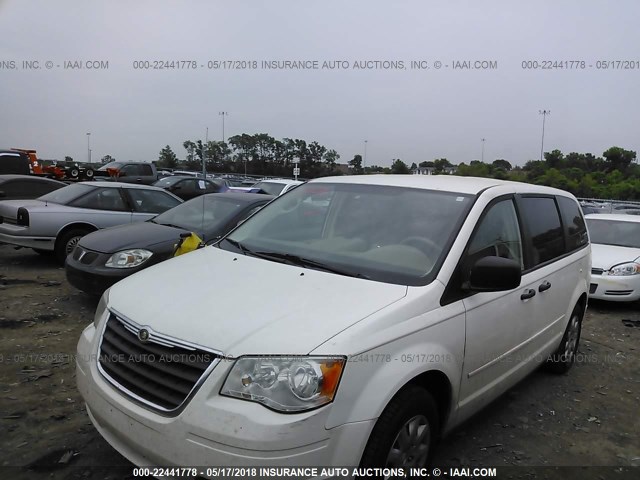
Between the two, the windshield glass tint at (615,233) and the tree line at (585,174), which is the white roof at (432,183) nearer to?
the windshield glass tint at (615,233)

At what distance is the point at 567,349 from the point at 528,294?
1.57 m

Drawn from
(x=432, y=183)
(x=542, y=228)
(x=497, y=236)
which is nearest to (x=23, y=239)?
(x=432, y=183)

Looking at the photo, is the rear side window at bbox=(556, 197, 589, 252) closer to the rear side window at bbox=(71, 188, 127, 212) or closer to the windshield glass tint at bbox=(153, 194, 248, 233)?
the windshield glass tint at bbox=(153, 194, 248, 233)

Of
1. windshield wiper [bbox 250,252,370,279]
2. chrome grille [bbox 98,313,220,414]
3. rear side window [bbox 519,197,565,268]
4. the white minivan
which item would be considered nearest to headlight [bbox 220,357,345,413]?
the white minivan

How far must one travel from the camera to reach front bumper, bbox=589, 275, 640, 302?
693cm

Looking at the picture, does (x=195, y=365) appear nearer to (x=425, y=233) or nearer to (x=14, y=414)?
(x=425, y=233)

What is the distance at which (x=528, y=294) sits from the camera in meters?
3.32

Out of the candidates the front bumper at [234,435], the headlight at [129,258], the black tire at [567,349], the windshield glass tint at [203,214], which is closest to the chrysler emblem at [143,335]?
the front bumper at [234,435]

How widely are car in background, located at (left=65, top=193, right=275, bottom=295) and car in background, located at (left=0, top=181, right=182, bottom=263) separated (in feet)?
5.85

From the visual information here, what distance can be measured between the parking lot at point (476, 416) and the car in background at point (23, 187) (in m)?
4.85

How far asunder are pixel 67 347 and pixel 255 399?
321 centimetres

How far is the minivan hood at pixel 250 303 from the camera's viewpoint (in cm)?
212

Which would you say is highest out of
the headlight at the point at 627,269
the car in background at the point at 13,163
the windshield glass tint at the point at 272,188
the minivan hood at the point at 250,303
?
the car in background at the point at 13,163

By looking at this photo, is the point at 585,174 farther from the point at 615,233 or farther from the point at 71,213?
the point at 71,213
